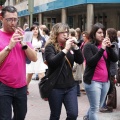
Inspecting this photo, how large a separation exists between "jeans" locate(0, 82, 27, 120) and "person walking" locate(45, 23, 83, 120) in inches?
22.1

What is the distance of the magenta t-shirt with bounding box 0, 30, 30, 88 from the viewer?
3.94m

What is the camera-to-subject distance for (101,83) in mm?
5086

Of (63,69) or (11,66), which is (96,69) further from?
(11,66)

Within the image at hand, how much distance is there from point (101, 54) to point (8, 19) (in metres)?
1.57

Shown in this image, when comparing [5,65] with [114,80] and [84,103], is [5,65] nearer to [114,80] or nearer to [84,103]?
[114,80]

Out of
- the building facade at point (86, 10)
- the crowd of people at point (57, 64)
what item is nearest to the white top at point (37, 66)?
Answer: the crowd of people at point (57, 64)

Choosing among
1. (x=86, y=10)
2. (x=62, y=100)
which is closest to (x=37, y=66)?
(x=62, y=100)

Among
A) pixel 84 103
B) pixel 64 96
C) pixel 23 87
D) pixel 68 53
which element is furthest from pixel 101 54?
pixel 84 103

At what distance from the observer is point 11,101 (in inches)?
159

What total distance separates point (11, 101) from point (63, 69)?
0.90 m

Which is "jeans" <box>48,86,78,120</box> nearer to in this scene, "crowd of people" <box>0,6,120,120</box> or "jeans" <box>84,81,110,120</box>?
"crowd of people" <box>0,6,120,120</box>

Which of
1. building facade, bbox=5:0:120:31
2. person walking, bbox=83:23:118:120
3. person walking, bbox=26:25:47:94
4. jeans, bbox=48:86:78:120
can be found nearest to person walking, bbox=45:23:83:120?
jeans, bbox=48:86:78:120

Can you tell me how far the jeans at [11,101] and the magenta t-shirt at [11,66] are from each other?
64 mm

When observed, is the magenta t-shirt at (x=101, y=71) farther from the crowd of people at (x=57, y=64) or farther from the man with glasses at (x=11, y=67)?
the man with glasses at (x=11, y=67)
